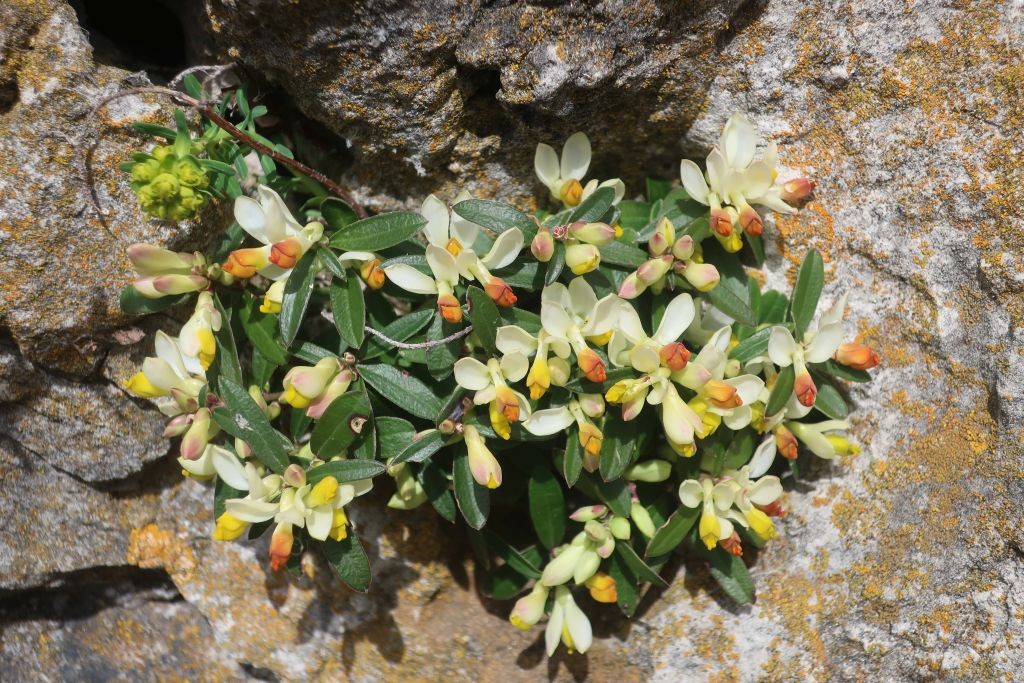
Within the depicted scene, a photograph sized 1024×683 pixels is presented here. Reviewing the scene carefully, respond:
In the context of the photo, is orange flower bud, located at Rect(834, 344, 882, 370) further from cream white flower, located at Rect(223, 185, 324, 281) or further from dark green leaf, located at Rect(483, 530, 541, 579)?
cream white flower, located at Rect(223, 185, 324, 281)

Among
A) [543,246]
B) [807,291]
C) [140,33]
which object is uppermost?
[140,33]

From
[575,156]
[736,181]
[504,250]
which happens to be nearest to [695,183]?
[736,181]

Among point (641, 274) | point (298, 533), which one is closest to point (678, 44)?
point (641, 274)

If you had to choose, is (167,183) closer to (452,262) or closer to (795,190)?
(452,262)

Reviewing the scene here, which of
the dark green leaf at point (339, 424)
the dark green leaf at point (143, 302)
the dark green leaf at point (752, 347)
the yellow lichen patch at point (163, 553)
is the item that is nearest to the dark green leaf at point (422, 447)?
the dark green leaf at point (339, 424)

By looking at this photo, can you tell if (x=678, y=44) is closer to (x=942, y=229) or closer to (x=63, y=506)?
(x=942, y=229)

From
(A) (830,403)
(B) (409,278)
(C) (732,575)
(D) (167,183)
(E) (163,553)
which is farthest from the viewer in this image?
(E) (163,553)

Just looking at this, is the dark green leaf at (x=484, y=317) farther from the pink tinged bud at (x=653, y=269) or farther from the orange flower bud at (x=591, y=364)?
the pink tinged bud at (x=653, y=269)
